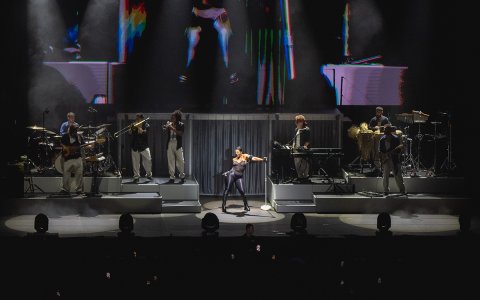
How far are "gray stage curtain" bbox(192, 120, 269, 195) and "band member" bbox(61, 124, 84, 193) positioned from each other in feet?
13.1

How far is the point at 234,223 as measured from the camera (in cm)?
1531

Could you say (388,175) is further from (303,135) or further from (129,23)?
(129,23)

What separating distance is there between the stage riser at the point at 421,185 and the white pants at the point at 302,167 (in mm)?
1203

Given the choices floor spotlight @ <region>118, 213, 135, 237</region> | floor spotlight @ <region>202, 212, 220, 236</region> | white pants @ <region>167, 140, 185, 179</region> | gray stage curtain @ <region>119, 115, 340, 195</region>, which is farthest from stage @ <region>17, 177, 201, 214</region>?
floor spotlight @ <region>202, 212, 220, 236</region>

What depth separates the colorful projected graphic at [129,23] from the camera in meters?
19.8

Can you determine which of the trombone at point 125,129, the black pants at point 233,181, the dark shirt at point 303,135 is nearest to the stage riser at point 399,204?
the dark shirt at point 303,135

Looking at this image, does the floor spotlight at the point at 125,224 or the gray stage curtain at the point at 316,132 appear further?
the gray stage curtain at the point at 316,132

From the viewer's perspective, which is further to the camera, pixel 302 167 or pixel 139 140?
pixel 302 167

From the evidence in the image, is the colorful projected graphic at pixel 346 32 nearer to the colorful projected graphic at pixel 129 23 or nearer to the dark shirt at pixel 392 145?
the dark shirt at pixel 392 145

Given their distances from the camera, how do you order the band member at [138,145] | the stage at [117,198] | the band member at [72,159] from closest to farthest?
the band member at [72,159] < the stage at [117,198] < the band member at [138,145]

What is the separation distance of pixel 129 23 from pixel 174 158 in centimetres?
477

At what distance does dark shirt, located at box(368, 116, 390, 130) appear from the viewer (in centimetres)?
1787

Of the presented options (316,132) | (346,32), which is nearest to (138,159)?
(316,132)

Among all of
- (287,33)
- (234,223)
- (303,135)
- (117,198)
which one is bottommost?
(234,223)
